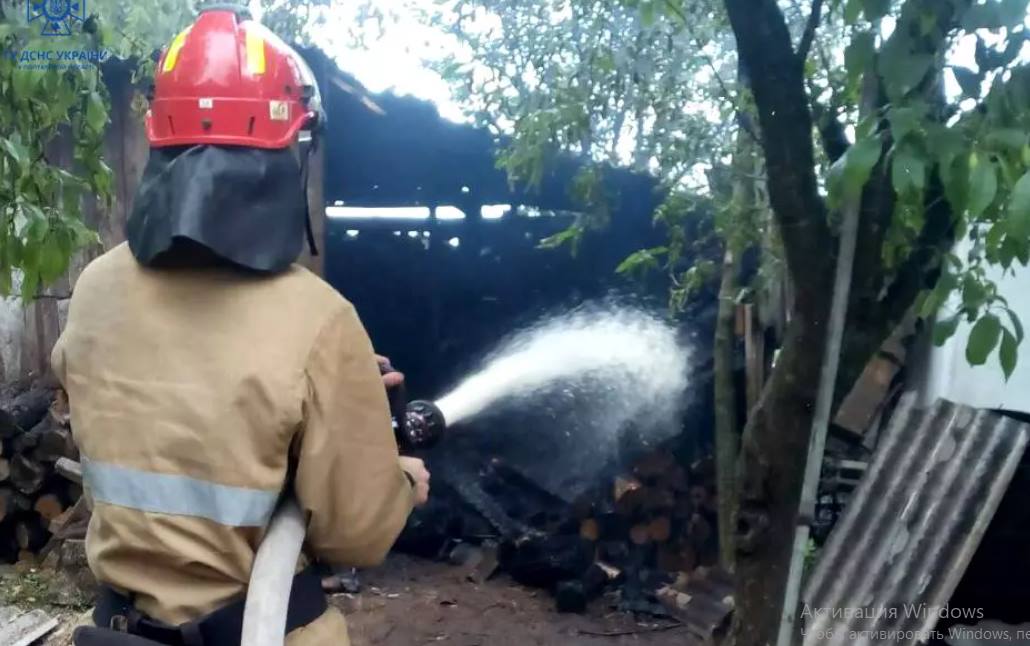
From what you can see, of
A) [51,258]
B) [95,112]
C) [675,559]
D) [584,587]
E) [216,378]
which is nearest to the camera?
[216,378]

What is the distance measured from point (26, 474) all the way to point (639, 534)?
345 centimetres

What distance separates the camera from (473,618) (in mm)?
5625

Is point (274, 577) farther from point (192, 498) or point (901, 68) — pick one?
point (901, 68)

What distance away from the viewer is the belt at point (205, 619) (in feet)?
6.11

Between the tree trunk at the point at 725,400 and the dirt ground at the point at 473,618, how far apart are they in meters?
0.70

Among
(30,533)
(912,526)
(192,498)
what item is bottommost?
(30,533)

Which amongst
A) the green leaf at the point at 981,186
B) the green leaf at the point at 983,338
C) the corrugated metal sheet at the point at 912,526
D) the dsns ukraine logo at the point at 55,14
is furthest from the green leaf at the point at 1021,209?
the corrugated metal sheet at the point at 912,526

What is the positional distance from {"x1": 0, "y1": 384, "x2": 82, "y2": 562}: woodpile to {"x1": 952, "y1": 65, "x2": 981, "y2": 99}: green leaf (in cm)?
485

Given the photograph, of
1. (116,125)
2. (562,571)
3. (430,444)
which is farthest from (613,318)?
(430,444)

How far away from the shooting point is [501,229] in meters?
6.91

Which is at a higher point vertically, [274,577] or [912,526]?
[274,577]

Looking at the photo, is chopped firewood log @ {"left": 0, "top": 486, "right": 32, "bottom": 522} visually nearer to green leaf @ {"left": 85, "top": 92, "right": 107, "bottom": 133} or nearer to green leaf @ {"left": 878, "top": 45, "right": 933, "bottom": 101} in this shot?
green leaf @ {"left": 85, "top": 92, "right": 107, "bottom": 133}

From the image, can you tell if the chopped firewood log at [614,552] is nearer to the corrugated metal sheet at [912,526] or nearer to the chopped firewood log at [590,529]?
the chopped firewood log at [590,529]

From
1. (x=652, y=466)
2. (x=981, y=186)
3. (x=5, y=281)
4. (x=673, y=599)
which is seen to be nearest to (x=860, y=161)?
(x=981, y=186)
